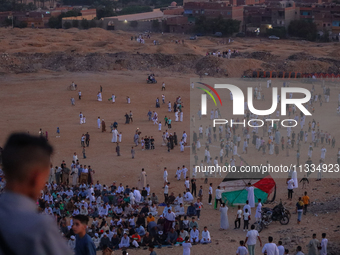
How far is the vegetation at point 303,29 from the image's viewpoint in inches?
2542

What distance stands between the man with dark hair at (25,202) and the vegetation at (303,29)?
218 ft

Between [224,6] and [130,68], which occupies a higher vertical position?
[224,6]

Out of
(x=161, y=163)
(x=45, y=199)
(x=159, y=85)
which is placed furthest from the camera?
(x=159, y=85)

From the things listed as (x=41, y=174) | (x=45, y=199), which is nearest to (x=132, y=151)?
(x=45, y=199)

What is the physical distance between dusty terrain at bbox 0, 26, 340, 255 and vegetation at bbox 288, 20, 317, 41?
226 centimetres

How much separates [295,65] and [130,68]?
1608 cm

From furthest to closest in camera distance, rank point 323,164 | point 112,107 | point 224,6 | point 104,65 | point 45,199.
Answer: point 224,6, point 104,65, point 112,107, point 323,164, point 45,199

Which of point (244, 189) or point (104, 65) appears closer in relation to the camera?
point (244, 189)

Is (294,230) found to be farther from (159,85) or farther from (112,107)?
(159,85)

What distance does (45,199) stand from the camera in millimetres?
15883

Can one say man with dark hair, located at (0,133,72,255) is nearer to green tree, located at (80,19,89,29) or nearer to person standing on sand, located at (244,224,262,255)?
person standing on sand, located at (244,224,262,255)

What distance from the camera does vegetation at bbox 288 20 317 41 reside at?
212 feet

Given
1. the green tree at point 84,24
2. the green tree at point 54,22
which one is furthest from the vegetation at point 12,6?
the green tree at point 84,24

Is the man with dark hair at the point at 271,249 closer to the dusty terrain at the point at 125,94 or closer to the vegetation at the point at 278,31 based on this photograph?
the dusty terrain at the point at 125,94
